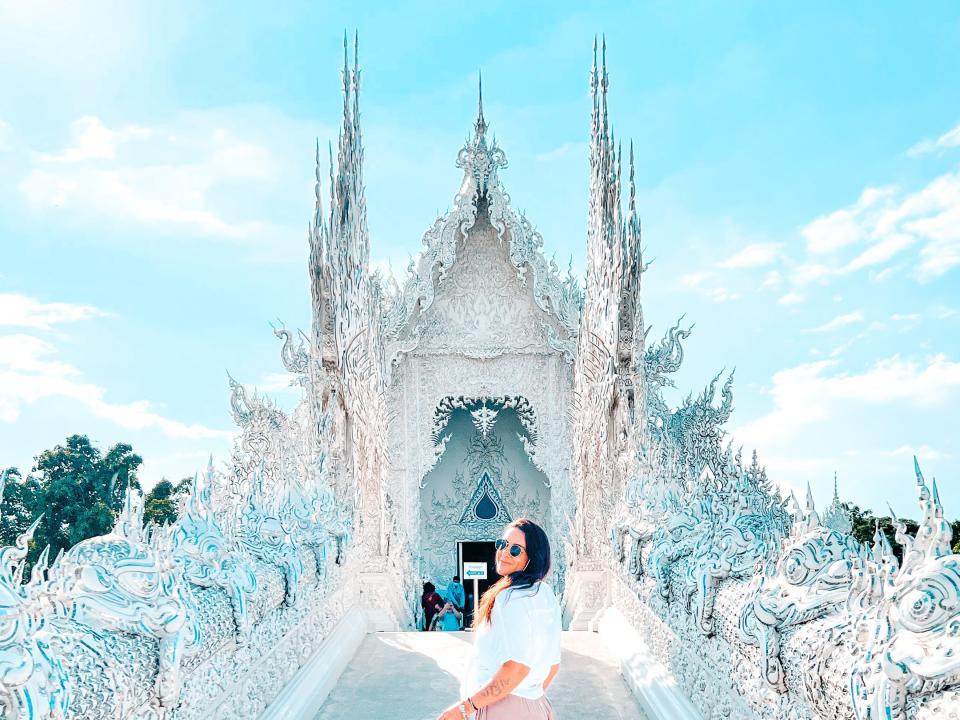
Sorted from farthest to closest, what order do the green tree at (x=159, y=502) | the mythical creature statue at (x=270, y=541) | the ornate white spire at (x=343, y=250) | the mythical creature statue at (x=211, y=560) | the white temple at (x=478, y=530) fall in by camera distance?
the green tree at (x=159, y=502)
the ornate white spire at (x=343, y=250)
the mythical creature statue at (x=270, y=541)
the mythical creature statue at (x=211, y=560)
the white temple at (x=478, y=530)

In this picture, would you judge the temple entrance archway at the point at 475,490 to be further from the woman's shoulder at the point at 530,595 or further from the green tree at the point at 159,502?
the woman's shoulder at the point at 530,595

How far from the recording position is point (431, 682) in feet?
13.9

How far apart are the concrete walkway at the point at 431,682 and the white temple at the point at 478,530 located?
0.44ft

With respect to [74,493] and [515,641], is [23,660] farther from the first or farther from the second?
[74,493]

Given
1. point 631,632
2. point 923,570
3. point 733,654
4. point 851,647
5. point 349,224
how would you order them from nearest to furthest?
point 923,570
point 851,647
point 733,654
point 631,632
point 349,224

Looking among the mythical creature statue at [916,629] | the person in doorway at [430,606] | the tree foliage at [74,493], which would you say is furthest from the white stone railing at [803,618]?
the tree foliage at [74,493]

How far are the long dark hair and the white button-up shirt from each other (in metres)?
0.02

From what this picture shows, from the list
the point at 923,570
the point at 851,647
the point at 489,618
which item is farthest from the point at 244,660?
the point at 923,570

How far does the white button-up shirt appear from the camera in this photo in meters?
1.93

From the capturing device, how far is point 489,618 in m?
1.99

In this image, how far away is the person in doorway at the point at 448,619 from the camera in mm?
6934

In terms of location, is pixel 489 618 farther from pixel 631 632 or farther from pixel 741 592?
pixel 631 632

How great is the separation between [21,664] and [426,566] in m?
7.19

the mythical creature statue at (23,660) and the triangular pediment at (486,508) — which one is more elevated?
the mythical creature statue at (23,660)
